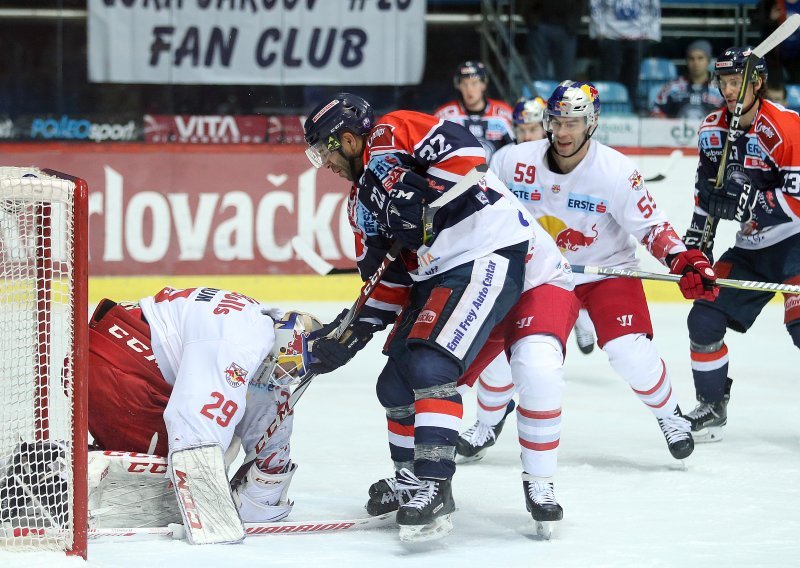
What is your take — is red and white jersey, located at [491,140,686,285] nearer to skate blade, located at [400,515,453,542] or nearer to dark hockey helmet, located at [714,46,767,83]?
dark hockey helmet, located at [714,46,767,83]

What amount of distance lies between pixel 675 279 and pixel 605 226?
0.28 m

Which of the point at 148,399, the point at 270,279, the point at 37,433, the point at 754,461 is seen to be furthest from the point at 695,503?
the point at 270,279

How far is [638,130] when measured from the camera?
6.88m

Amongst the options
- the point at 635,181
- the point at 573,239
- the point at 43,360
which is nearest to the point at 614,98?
the point at 573,239

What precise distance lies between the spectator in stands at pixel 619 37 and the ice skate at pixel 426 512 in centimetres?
479

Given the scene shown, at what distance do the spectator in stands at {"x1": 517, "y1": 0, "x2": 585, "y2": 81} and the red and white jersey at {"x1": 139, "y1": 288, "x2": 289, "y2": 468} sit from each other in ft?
14.7

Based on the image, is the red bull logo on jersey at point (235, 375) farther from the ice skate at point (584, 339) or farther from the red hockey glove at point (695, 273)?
the ice skate at point (584, 339)

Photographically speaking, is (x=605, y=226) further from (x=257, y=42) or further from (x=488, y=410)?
(x=257, y=42)

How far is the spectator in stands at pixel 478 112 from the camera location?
6211 millimetres

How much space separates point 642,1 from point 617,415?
3.57m

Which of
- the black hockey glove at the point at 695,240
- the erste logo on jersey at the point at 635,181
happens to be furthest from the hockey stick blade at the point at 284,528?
the black hockey glove at the point at 695,240

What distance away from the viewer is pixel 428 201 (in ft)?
9.01

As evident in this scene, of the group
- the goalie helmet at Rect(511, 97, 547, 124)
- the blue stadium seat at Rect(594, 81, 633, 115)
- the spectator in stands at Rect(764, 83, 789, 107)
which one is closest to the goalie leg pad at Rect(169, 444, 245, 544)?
the goalie helmet at Rect(511, 97, 547, 124)

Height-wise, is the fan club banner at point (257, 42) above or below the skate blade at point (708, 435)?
above
